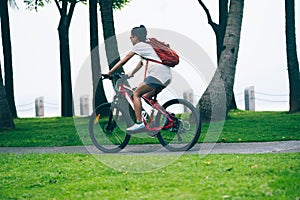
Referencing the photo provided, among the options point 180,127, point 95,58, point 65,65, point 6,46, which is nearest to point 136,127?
point 180,127

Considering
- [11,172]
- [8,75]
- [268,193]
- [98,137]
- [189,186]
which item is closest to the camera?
[268,193]

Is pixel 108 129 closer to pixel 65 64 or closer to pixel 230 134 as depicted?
pixel 230 134

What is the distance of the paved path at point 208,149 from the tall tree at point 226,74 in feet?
15.0

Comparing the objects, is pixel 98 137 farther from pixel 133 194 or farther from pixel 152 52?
pixel 133 194

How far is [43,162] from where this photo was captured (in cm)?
1130

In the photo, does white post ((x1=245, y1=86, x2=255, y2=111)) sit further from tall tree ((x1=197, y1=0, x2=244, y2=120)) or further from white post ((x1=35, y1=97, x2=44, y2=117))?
tall tree ((x1=197, y1=0, x2=244, y2=120))

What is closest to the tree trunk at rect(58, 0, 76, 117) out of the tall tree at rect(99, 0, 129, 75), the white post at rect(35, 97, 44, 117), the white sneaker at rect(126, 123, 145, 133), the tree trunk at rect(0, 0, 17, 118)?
the tree trunk at rect(0, 0, 17, 118)

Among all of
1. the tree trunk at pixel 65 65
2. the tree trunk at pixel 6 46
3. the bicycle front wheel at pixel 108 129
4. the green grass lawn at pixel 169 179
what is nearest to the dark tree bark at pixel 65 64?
the tree trunk at pixel 65 65

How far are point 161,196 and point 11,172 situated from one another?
12.5ft

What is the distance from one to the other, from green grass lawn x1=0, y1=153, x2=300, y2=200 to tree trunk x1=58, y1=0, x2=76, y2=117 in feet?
55.4

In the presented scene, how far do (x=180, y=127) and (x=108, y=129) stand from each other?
164 cm

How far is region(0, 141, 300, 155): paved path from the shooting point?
11672 millimetres

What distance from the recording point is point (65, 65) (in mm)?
28031

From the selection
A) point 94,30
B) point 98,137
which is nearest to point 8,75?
point 94,30
